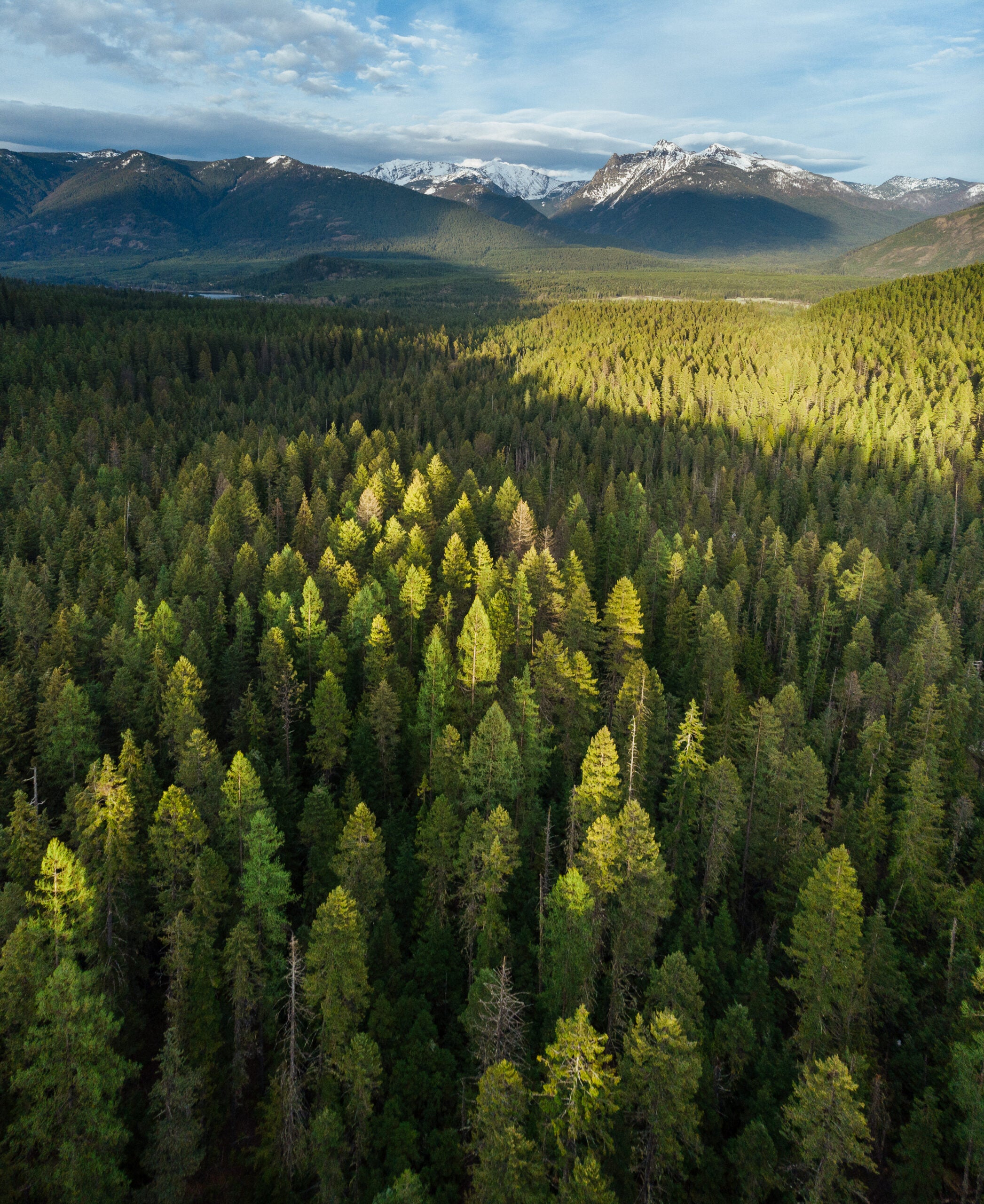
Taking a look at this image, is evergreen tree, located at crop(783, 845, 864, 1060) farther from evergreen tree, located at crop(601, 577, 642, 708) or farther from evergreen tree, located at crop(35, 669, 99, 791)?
evergreen tree, located at crop(35, 669, 99, 791)

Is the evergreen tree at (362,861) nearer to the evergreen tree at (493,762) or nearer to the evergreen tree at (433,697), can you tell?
the evergreen tree at (493,762)

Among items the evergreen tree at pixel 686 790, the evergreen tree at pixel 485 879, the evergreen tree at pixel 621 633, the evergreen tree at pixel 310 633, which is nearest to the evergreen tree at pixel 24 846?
the evergreen tree at pixel 485 879

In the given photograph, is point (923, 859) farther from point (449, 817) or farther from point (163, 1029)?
point (163, 1029)

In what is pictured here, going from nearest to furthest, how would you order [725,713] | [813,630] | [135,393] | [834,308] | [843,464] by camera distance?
[725,713] < [813,630] < [843,464] < [135,393] < [834,308]

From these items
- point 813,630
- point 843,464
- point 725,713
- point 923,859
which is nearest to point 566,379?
point 843,464

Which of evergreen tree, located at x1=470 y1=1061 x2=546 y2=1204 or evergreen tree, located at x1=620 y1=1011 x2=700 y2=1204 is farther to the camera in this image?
evergreen tree, located at x1=620 y1=1011 x2=700 y2=1204

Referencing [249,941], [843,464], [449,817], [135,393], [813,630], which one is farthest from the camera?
[135,393]

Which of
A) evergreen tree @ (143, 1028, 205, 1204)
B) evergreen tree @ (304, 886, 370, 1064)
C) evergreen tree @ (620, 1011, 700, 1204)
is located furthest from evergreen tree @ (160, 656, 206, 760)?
evergreen tree @ (620, 1011, 700, 1204)

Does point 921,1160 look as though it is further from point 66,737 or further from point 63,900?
point 66,737
